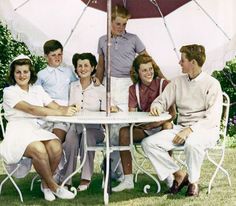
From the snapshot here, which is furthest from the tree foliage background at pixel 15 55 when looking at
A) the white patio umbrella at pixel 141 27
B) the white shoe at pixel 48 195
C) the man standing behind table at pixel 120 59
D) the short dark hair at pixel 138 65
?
the white shoe at pixel 48 195

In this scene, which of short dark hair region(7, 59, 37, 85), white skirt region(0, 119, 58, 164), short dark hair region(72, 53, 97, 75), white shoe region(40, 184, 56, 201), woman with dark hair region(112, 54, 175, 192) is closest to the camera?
white skirt region(0, 119, 58, 164)

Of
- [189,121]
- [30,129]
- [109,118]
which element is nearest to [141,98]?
[189,121]

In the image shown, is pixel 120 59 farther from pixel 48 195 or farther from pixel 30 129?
pixel 48 195

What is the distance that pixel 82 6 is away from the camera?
692 centimetres

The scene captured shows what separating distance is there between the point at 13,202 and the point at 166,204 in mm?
1273

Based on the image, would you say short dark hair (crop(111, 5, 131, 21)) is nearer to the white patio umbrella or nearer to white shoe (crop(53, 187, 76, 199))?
the white patio umbrella

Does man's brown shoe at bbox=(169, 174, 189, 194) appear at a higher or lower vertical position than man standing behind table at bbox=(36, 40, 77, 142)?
lower

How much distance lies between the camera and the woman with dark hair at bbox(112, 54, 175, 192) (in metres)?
6.26

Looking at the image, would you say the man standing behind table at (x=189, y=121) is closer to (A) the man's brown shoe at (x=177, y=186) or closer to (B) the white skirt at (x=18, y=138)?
(A) the man's brown shoe at (x=177, y=186)

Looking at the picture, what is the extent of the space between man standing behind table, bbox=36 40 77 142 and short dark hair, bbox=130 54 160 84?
0.60 meters

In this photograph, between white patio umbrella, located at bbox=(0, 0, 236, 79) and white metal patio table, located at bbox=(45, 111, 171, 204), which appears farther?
white patio umbrella, located at bbox=(0, 0, 236, 79)

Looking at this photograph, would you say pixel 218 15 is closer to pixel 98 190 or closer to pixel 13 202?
pixel 98 190

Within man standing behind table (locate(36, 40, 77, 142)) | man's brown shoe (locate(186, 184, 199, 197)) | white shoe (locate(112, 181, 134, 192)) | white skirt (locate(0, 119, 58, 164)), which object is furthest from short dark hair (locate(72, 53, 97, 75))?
man's brown shoe (locate(186, 184, 199, 197))

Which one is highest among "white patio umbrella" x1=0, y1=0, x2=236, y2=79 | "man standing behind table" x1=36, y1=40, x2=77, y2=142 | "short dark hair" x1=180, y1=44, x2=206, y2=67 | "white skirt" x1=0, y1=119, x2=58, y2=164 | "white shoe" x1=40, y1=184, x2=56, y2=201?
"white patio umbrella" x1=0, y1=0, x2=236, y2=79
